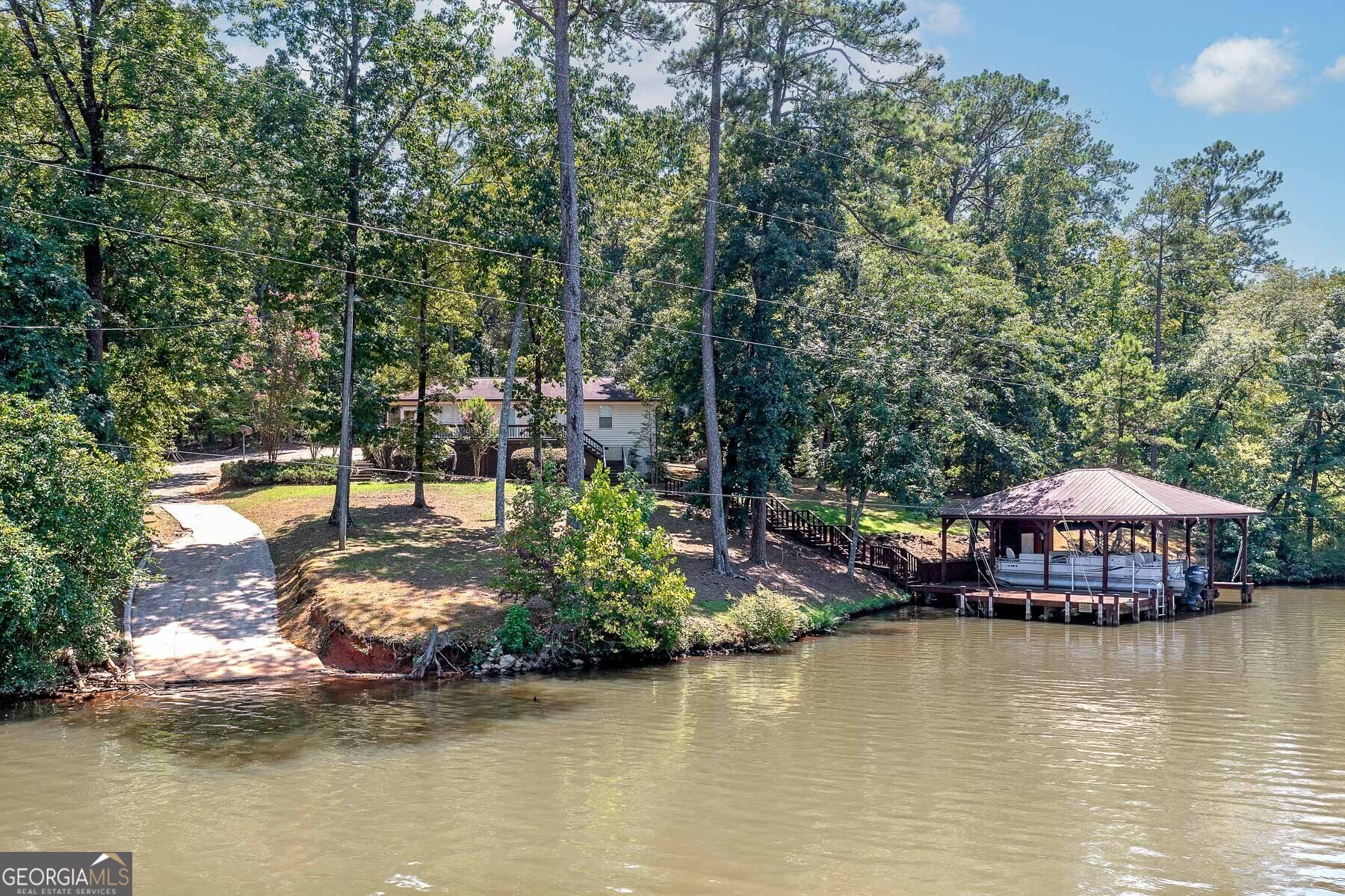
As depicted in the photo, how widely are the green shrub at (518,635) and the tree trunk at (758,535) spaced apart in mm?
11457

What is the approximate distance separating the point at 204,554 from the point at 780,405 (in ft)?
57.3

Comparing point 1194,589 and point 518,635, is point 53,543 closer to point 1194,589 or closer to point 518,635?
point 518,635

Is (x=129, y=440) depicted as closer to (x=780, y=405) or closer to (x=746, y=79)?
(x=780, y=405)

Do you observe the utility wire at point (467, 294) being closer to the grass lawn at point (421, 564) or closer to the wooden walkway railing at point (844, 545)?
the wooden walkway railing at point (844, 545)

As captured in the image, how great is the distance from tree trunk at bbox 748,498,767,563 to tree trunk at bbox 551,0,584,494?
807 centimetres

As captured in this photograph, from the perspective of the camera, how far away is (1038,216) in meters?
44.5

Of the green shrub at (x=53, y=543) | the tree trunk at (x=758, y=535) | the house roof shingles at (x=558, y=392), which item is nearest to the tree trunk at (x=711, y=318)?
the tree trunk at (x=758, y=535)

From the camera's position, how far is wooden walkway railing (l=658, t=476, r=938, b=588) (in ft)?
109

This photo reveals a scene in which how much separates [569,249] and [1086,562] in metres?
20.1

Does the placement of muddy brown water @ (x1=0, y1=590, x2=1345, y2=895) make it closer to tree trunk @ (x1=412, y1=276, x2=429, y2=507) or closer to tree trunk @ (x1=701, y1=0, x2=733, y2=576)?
tree trunk @ (x1=701, y1=0, x2=733, y2=576)

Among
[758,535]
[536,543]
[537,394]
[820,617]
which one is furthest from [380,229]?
[820,617]

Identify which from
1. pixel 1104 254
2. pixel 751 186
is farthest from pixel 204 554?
pixel 1104 254

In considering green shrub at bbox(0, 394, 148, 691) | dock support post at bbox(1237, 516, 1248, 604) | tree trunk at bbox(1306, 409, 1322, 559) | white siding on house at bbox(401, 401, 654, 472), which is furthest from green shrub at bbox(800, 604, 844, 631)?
tree trunk at bbox(1306, 409, 1322, 559)

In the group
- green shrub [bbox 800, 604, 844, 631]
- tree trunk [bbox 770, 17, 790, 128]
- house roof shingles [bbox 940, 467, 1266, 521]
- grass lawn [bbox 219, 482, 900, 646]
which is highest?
tree trunk [bbox 770, 17, 790, 128]
